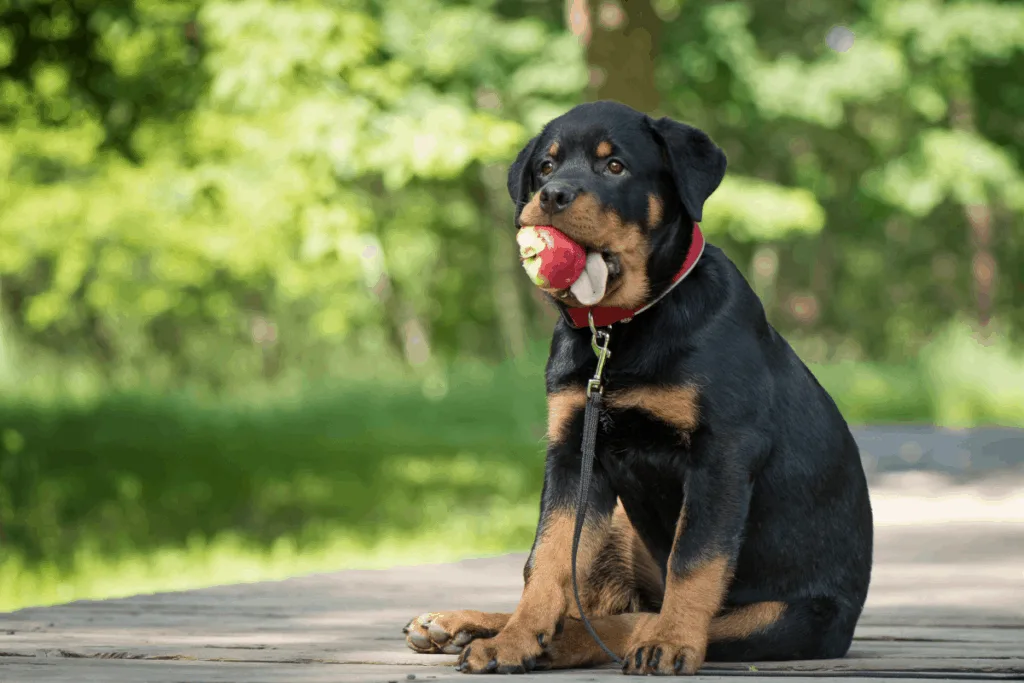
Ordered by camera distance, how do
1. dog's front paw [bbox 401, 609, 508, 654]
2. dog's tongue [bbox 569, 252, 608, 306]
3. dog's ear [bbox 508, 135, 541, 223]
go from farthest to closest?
dog's ear [bbox 508, 135, 541, 223] → dog's front paw [bbox 401, 609, 508, 654] → dog's tongue [bbox 569, 252, 608, 306]

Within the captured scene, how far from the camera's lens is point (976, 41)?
61.1 feet

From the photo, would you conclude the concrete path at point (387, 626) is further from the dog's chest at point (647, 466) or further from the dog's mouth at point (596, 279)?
the dog's mouth at point (596, 279)

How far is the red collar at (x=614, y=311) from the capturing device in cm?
352

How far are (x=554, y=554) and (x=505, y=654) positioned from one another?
320 mm

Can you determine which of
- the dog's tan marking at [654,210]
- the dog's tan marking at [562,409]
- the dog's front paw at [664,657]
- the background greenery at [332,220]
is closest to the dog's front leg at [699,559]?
the dog's front paw at [664,657]

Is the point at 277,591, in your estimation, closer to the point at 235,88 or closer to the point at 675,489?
the point at 675,489

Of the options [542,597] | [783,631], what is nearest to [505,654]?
[542,597]

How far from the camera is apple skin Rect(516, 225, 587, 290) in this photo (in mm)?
3361

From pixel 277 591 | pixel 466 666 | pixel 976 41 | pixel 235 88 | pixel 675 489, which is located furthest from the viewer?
pixel 976 41

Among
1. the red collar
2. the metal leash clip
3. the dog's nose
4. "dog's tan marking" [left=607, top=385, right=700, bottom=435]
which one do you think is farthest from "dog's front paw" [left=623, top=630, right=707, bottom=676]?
the dog's nose

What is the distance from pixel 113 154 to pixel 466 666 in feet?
27.9

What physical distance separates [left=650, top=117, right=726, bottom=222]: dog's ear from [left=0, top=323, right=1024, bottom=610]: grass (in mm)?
4929

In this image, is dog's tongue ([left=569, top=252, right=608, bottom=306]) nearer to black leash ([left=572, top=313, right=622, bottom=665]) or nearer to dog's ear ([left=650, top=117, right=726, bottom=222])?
black leash ([left=572, top=313, right=622, bottom=665])

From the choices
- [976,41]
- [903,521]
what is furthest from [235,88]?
[976,41]
